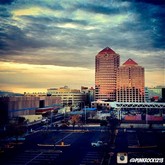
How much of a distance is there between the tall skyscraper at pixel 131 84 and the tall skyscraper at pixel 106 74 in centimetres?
180

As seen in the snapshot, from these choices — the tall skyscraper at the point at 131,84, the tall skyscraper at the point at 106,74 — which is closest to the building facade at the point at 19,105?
the tall skyscraper at the point at 131,84

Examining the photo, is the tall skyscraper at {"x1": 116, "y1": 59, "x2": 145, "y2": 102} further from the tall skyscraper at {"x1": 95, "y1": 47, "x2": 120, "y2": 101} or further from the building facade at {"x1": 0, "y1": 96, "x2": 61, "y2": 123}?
the building facade at {"x1": 0, "y1": 96, "x2": 61, "y2": 123}

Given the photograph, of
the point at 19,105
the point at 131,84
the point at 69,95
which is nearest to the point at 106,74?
the point at 131,84

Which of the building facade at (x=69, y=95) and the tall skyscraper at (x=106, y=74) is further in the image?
the tall skyscraper at (x=106, y=74)

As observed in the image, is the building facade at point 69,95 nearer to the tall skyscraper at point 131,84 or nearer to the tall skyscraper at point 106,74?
the tall skyscraper at point 106,74

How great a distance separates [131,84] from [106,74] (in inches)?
194

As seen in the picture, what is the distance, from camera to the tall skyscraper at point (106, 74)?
151 feet

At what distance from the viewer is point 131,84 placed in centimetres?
4388

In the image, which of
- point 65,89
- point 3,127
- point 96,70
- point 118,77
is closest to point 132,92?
point 118,77

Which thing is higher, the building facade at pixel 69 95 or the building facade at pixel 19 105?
the building facade at pixel 69 95

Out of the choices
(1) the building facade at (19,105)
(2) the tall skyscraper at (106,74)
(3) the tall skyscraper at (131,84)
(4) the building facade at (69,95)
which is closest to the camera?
(1) the building facade at (19,105)

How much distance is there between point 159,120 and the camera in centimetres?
2108

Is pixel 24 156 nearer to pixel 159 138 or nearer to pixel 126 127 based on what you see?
pixel 159 138

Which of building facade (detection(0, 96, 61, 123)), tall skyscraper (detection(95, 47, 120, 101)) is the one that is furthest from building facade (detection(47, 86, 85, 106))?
building facade (detection(0, 96, 61, 123))
